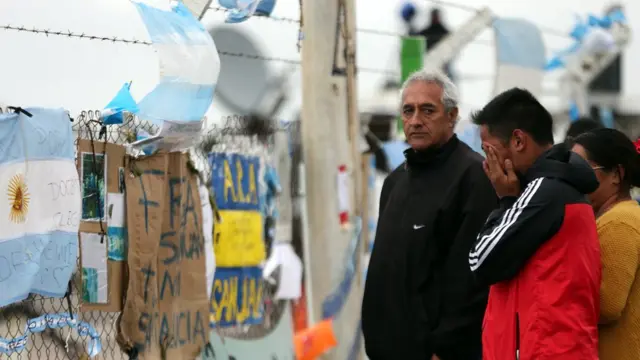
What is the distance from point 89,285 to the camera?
5.61 meters

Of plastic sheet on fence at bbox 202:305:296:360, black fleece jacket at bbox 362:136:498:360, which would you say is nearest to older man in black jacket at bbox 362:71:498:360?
black fleece jacket at bbox 362:136:498:360

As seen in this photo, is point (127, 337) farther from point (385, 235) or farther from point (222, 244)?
point (385, 235)

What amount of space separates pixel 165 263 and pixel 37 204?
1.05 metres

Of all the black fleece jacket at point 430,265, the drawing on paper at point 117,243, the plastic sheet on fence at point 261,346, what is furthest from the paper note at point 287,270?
the black fleece jacket at point 430,265

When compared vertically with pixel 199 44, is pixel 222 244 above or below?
below

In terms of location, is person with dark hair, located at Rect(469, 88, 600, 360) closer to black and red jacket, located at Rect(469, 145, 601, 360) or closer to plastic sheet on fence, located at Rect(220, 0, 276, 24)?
black and red jacket, located at Rect(469, 145, 601, 360)

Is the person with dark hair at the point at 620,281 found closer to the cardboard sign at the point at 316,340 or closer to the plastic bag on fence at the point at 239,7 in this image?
the plastic bag on fence at the point at 239,7

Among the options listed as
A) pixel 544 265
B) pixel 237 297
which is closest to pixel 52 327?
pixel 237 297

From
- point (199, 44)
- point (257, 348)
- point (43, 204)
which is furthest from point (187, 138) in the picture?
point (257, 348)

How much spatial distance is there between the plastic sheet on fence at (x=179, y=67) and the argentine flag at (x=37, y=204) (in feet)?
1.72

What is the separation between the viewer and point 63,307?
5.67 m

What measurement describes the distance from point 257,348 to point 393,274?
3130mm

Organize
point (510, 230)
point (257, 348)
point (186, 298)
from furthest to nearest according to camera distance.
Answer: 1. point (257, 348)
2. point (186, 298)
3. point (510, 230)

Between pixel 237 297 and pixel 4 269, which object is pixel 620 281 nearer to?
pixel 4 269
